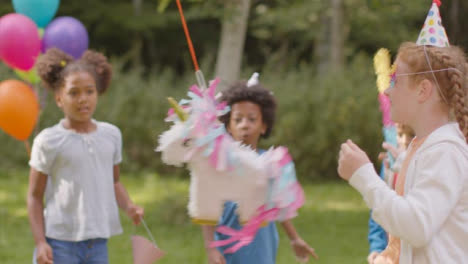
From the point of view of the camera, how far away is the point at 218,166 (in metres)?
2.45

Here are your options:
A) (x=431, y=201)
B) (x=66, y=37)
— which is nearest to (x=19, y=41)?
(x=66, y=37)

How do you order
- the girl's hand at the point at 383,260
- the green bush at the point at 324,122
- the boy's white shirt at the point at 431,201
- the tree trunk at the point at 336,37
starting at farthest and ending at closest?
the tree trunk at the point at 336,37
the green bush at the point at 324,122
the girl's hand at the point at 383,260
the boy's white shirt at the point at 431,201

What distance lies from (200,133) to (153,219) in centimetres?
504

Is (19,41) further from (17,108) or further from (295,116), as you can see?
(295,116)

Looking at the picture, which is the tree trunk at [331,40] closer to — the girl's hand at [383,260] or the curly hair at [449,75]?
the girl's hand at [383,260]

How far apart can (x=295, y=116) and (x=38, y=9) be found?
634cm

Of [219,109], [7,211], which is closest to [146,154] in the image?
[7,211]

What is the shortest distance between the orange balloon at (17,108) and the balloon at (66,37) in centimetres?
35

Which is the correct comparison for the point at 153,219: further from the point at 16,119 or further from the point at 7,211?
the point at 16,119

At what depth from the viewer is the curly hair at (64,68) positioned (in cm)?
351

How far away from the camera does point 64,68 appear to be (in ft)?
11.6

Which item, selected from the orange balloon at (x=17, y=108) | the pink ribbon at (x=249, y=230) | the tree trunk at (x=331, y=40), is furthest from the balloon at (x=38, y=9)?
the tree trunk at (x=331, y=40)

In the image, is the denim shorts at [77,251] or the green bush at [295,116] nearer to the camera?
the denim shorts at [77,251]

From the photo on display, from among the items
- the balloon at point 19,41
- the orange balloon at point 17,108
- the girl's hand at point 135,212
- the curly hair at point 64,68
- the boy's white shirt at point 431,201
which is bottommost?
the girl's hand at point 135,212
